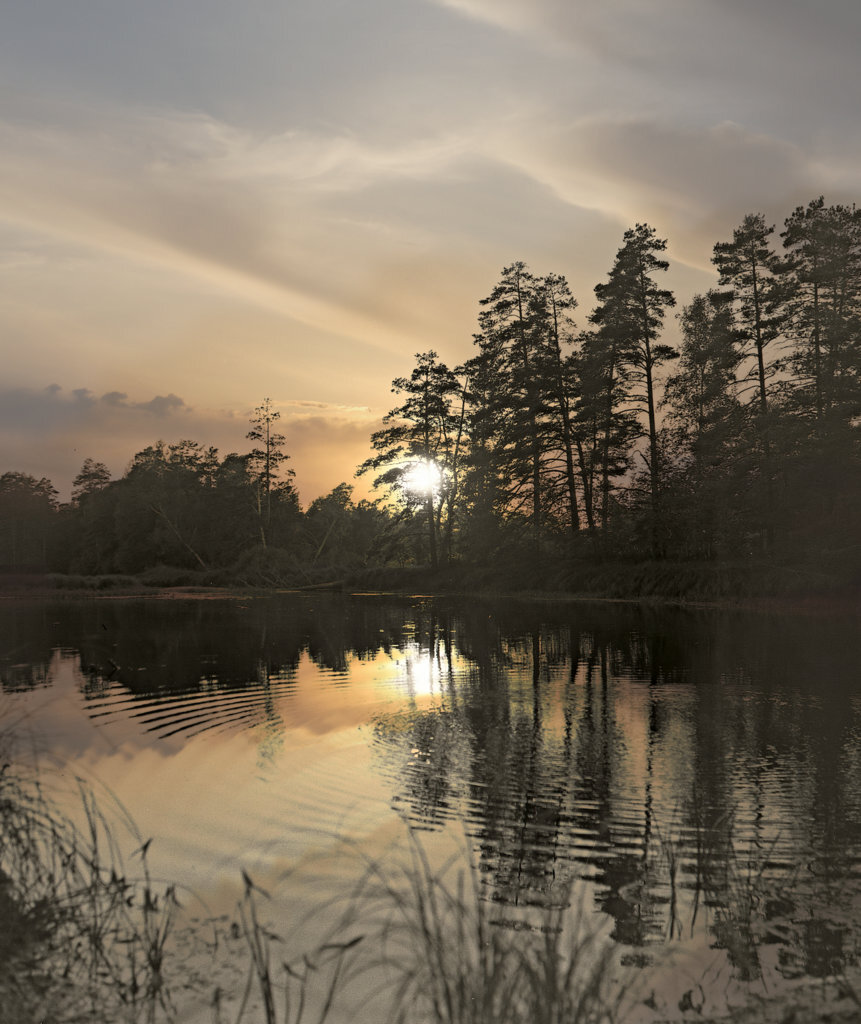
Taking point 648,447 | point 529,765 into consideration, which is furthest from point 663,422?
point 529,765

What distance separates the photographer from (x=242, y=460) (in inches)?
3307

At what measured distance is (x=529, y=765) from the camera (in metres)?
10.5

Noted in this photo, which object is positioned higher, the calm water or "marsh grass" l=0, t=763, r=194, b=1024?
"marsh grass" l=0, t=763, r=194, b=1024

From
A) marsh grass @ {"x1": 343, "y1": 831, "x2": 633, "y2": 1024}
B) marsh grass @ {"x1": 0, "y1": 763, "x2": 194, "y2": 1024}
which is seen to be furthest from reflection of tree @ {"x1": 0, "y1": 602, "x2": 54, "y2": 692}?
marsh grass @ {"x1": 343, "y1": 831, "x2": 633, "y2": 1024}

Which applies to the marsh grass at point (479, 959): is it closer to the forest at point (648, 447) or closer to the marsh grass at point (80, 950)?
the marsh grass at point (80, 950)

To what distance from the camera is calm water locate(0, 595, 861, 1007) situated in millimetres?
6406

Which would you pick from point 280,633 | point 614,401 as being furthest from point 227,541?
point 280,633

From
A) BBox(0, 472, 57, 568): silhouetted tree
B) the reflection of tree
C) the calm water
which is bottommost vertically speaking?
the calm water

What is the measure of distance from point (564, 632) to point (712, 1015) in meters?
23.7

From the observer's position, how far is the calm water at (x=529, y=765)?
6.41 m

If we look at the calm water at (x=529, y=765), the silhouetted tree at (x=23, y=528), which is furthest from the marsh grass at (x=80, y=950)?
A: the silhouetted tree at (x=23, y=528)

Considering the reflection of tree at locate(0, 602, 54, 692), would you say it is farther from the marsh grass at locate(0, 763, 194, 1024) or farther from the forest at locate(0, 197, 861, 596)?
the forest at locate(0, 197, 861, 596)

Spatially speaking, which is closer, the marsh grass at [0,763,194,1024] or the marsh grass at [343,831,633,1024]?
the marsh grass at [343,831,633,1024]

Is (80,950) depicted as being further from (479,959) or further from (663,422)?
(663,422)
